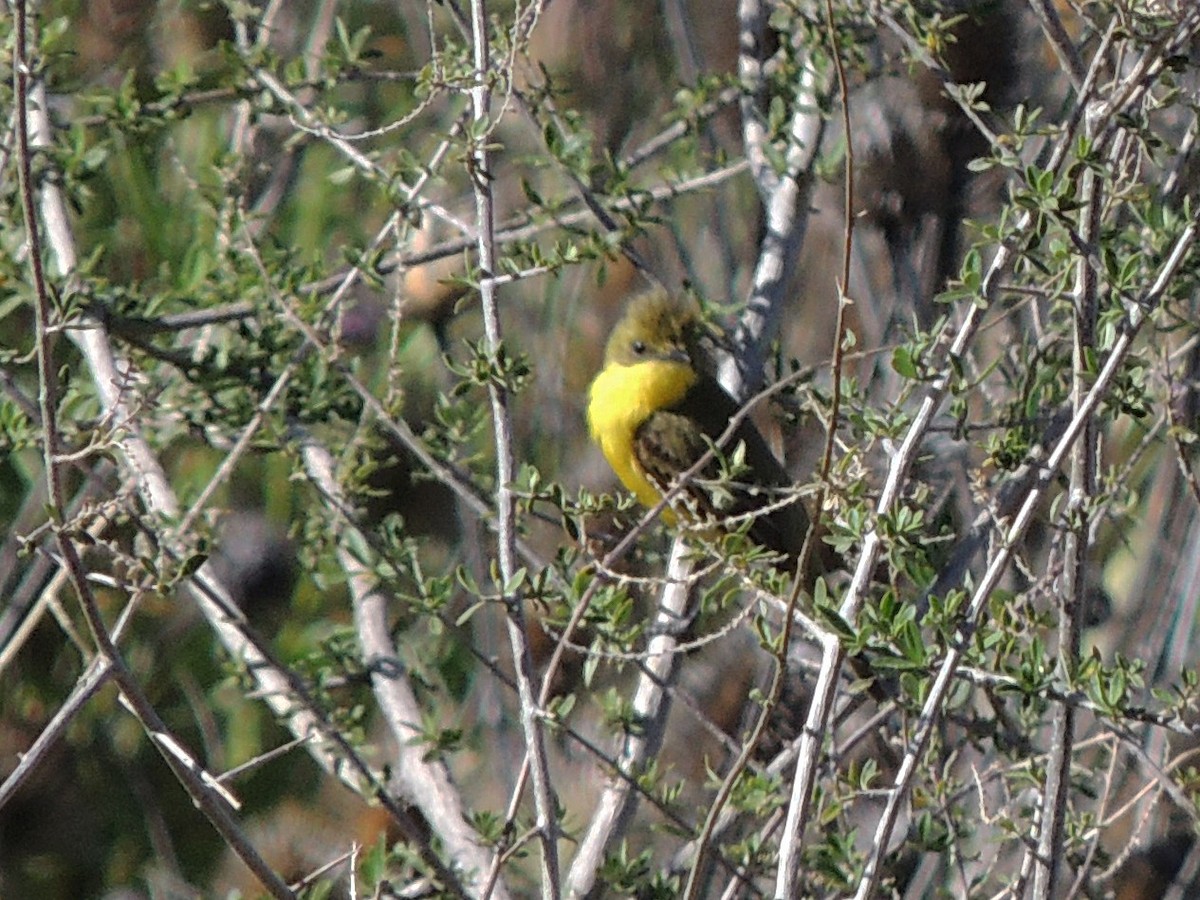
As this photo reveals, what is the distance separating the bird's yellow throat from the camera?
3.78 metres

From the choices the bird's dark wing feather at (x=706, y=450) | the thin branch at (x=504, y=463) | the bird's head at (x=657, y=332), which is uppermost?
the thin branch at (x=504, y=463)

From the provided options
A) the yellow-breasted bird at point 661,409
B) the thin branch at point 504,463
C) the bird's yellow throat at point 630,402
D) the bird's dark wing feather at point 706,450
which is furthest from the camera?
the bird's yellow throat at point 630,402

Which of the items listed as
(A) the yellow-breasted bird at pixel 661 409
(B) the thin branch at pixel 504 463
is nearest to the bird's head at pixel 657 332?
(A) the yellow-breasted bird at pixel 661 409

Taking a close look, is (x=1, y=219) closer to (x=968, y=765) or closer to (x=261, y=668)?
(x=261, y=668)

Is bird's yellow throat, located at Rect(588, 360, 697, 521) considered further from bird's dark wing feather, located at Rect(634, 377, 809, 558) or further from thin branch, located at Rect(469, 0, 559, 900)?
thin branch, located at Rect(469, 0, 559, 900)

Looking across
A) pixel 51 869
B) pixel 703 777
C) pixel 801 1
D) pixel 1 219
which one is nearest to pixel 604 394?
pixel 703 777

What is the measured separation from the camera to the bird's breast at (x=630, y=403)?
149 inches

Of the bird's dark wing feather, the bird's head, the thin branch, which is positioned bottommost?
the bird's dark wing feather

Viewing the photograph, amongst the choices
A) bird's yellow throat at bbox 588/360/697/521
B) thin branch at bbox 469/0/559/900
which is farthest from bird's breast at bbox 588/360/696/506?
thin branch at bbox 469/0/559/900

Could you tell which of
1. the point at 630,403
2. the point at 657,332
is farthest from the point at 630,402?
the point at 657,332

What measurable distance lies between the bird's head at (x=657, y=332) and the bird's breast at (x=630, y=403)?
0.06 ft

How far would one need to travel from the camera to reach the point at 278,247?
282 cm

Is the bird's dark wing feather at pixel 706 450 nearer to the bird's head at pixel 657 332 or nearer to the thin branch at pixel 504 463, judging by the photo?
the bird's head at pixel 657 332

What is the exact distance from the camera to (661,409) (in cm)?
382
